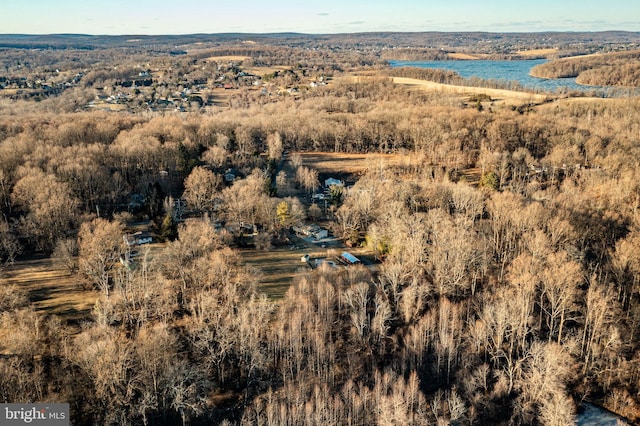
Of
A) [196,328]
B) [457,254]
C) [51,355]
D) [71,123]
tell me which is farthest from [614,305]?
[71,123]

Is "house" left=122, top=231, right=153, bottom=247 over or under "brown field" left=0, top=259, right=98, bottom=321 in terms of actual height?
over

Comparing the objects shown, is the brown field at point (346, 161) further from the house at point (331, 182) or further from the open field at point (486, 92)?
the open field at point (486, 92)

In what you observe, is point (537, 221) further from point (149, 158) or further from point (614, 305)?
point (149, 158)

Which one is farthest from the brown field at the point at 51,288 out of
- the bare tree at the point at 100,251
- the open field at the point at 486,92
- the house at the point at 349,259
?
the open field at the point at 486,92

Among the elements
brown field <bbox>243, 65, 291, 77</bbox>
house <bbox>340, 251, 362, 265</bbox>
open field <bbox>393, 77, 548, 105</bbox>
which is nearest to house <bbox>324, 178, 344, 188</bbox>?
house <bbox>340, 251, 362, 265</bbox>

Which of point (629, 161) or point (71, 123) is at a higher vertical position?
point (71, 123)

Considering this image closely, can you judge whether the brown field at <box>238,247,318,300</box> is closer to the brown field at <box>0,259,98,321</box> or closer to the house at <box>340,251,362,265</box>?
the house at <box>340,251,362,265</box>

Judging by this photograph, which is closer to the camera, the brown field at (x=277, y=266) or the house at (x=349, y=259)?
the brown field at (x=277, y=266)

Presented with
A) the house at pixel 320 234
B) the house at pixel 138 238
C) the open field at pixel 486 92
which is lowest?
the house at pixel 320 234
